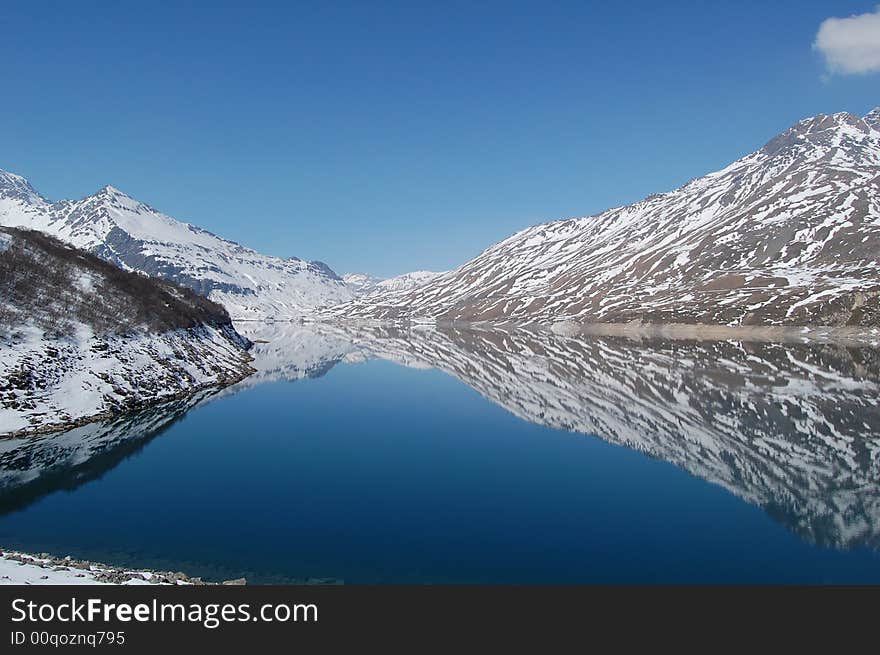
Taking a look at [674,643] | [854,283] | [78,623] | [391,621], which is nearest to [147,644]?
[78,623]

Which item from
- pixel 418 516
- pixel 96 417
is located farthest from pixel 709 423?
pixel 96 417

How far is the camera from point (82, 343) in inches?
2301

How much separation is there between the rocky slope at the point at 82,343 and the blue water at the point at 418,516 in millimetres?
11570

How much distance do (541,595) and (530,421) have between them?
3719cm

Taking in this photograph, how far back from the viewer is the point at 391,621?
1684 cm

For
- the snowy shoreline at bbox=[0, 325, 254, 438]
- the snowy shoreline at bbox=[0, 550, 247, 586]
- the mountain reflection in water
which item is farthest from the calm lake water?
the snowy shoreline at bbox=[0, 325, 254, 438]

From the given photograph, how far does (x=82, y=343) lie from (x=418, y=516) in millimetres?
47238

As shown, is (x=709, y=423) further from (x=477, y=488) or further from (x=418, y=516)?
(x=418, y=516)

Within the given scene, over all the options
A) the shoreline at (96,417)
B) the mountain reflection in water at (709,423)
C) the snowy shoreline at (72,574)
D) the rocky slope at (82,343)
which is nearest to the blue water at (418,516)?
the snowy shoreline at (72,574)

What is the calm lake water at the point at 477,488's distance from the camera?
23.6 metres

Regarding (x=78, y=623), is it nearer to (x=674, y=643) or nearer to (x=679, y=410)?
(x=674, y=643)

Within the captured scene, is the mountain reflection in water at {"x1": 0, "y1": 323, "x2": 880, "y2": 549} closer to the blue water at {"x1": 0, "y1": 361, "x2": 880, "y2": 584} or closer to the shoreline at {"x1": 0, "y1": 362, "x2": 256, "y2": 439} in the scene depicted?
the shoreline at {"x1": 0, "y1": 362, "x2": 256, "y2": 439}

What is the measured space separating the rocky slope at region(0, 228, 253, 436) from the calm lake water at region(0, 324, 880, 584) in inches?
153

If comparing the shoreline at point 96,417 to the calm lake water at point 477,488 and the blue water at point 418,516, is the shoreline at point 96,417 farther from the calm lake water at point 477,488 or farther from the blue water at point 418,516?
the blue water at point 418,516
